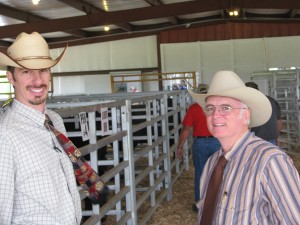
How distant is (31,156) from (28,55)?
0.54 meters

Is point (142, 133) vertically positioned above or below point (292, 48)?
below

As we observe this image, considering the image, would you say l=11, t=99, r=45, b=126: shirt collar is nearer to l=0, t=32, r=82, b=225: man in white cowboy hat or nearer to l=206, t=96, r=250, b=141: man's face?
l=0, t=32, r=82, b=225: man in white cowboy hat

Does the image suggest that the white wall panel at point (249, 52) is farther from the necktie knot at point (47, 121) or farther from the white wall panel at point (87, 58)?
the necktie knot at point (47, 121)

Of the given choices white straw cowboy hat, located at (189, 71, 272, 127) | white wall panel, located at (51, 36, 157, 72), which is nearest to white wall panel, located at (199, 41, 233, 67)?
white wall panel, located at (51, 36, 157, 72)

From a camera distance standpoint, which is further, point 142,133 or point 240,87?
point 142,133

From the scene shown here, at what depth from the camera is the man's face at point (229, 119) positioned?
2.07 meters

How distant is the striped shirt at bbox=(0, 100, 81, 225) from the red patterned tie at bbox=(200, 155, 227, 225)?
613mm

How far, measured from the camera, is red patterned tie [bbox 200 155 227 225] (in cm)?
201

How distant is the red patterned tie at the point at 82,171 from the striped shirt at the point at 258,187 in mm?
767

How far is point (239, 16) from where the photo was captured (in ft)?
66.1

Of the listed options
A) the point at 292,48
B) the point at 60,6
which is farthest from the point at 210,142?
the point at 292,48

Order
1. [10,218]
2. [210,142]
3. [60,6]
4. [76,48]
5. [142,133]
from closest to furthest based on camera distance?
1. [10,218]
2. [210,142]
3. [142,133]
4. [60,6]
5. [76,48]

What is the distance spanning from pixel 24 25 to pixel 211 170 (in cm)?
1409

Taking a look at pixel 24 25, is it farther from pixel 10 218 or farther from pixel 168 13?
pixel 10 218
